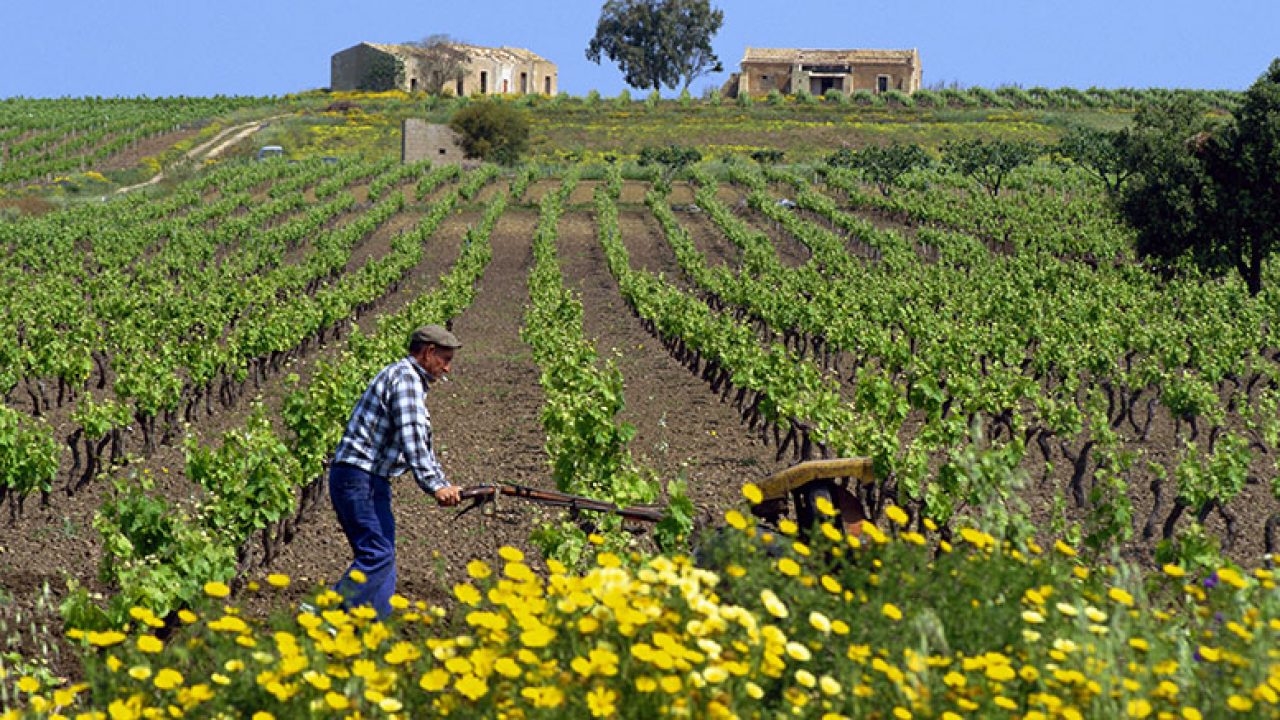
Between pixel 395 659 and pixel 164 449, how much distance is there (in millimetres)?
12707

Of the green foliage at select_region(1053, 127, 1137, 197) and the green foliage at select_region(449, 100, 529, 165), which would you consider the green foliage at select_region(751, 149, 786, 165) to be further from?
the green foliage at select_region(1053, 127, 1137, 197)

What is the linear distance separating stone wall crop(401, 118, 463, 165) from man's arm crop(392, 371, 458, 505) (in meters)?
64.6

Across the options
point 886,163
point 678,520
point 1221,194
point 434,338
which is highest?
point 886,163

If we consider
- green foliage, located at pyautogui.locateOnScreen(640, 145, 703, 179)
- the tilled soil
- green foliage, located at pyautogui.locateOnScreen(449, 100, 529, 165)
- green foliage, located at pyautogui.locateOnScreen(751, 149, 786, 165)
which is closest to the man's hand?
the tilled soil

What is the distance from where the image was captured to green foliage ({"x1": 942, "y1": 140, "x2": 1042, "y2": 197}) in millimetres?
59656

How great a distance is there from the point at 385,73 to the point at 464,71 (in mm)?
6312

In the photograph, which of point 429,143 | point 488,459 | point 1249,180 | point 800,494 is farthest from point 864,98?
point 800,494

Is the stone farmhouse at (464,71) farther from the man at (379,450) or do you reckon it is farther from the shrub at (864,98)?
the man at (379,450)

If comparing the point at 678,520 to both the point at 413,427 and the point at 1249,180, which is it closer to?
the point at 413,427

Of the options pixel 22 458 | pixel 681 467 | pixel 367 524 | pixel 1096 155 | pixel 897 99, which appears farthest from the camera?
pixel 897 99

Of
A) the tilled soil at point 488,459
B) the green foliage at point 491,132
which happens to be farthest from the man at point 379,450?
the green foliage at point 491,132

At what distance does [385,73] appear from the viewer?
104m

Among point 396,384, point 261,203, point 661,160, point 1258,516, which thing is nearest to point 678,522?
point 396,384

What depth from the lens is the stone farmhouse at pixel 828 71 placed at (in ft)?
337
